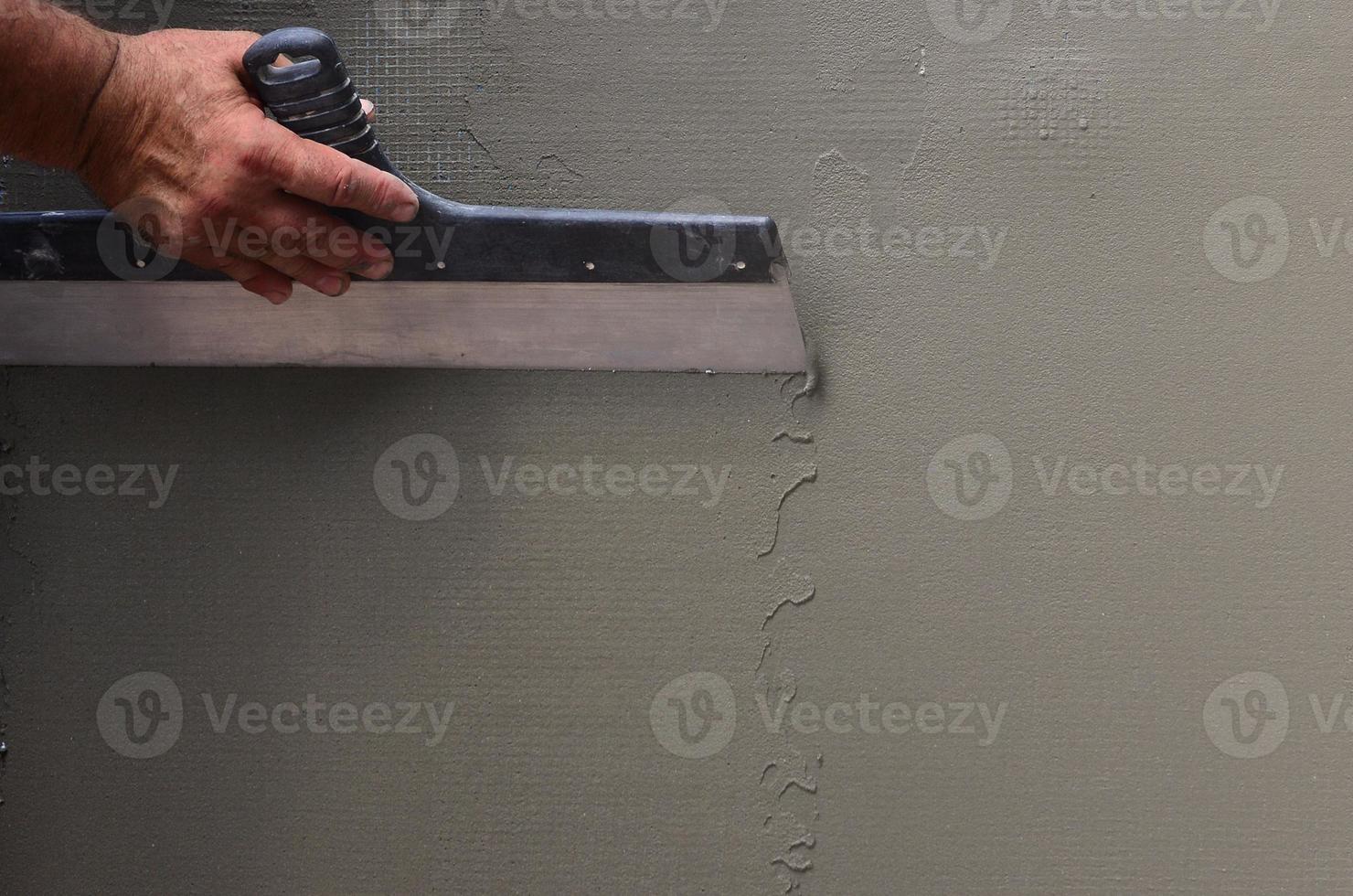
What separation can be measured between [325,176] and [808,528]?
0.51m

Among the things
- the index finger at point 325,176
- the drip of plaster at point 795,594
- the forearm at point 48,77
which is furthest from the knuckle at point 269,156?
the drip of plaster at point 795,594

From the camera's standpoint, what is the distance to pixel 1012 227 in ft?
2.87

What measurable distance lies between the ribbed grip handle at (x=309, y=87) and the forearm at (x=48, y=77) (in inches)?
4.7

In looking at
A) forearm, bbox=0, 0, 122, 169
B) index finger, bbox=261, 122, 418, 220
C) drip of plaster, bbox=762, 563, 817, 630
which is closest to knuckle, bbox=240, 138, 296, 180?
index finger, bbox=261, 122, 418, 220

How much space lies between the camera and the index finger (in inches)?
27.8

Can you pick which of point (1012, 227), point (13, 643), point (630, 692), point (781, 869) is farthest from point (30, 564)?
point (1012, 227)

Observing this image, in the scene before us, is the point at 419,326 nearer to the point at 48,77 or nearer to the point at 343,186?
the point at 343,186

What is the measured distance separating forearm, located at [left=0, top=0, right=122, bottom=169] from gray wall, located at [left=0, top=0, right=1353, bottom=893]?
8.2 inches

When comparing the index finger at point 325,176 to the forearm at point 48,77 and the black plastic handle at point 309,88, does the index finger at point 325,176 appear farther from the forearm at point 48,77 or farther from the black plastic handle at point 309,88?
the forearm at point 48,77

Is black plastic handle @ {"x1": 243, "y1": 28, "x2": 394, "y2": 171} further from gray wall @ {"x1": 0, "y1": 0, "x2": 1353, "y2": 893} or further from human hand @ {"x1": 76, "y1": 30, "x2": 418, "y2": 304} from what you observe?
gray wall @ {"x1": 0, "y1": 0, "x2": 1353, "y2": 893}

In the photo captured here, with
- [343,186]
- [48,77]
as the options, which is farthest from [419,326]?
[48,77]

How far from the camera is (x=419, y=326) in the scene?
0.85 metres

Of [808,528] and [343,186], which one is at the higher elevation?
[343,186]

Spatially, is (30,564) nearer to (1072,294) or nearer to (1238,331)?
(1072,294)
